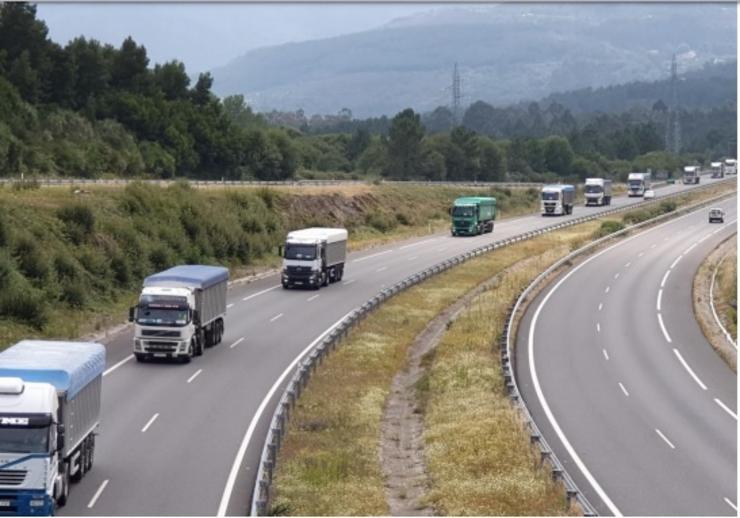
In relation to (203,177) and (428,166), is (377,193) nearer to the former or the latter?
(203,177)

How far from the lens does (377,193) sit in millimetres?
124562

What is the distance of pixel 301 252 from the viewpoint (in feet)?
225

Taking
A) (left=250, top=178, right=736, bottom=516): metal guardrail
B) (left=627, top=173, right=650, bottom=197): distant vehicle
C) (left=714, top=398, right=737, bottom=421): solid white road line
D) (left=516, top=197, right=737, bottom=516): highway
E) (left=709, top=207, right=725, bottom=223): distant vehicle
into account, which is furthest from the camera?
(left=627, top=173, right=650, bottom=197): distant vehicle

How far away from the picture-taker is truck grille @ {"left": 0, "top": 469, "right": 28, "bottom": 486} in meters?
24.3

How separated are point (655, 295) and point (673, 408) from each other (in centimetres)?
3257

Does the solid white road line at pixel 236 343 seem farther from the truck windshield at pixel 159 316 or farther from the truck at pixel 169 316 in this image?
the truck windshield at pixel 159 316

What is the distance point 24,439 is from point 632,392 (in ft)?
88.4

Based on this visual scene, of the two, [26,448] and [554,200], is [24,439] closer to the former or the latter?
[26,448]

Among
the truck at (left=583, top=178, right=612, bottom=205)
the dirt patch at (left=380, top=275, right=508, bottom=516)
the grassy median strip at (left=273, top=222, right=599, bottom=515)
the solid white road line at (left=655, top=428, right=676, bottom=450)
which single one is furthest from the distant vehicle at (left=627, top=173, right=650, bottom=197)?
the solid white road line at (left=655, top=428, right=676, bottom=450)

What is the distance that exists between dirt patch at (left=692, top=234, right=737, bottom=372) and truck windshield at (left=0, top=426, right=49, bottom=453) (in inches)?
1340

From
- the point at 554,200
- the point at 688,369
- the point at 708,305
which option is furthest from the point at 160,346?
the point at 554,200

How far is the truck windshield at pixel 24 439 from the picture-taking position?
24453mm

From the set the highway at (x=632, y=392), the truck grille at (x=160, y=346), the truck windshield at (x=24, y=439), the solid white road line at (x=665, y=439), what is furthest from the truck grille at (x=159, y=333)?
the truck windshield at (x=24, y=439)

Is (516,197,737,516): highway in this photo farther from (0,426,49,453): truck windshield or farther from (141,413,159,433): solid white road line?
(0,426,49,453): truck windshield
